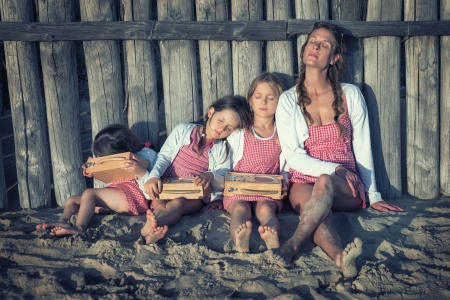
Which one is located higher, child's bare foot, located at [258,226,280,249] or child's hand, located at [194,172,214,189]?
child's hand, located at [194,172,214,189]

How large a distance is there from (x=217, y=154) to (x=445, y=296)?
2.12m

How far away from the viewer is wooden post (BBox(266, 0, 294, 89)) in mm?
4383

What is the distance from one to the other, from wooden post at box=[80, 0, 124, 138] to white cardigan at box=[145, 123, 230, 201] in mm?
532

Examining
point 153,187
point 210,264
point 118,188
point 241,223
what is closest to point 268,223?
point 241,223

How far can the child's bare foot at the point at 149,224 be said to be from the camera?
3623 millimetres

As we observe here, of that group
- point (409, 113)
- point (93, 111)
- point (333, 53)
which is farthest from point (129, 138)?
point (409, 113)

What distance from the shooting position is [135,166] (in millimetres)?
Result: 4125

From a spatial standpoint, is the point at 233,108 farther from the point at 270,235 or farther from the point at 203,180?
the point at 270,235

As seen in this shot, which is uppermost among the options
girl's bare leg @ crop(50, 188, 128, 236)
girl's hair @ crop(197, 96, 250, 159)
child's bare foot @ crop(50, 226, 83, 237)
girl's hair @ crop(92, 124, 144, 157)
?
girl's hair @ crop(197, 96, 250, 159)

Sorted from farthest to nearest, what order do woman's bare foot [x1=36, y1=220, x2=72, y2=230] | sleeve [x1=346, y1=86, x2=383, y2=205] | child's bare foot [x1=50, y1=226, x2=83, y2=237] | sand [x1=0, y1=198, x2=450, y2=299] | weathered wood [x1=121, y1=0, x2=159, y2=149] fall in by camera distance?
weathered wood [x1=121, y1=0, x2=159, y2=149] → sleeve [x1=346, y1=86, x2=383, y2=205] → woman's bare foot [x1=36, y1=220, x2=72, y2=230] → child's bare foot [x1=50, y1=226, x2=83, y2=237] → sand [x1=0, y1=198, x2=450, y2=299]

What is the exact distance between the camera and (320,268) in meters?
3.25

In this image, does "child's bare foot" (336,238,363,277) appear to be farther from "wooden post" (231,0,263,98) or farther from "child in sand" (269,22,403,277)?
"wooden post" (231,0,263,98)

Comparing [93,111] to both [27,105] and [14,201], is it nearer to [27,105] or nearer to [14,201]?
[27,105]

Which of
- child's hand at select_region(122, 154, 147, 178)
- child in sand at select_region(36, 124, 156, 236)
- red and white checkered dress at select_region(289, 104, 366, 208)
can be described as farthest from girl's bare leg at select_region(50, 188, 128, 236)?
red and white checkered dress at select_region(289, 104, 366, 208)
